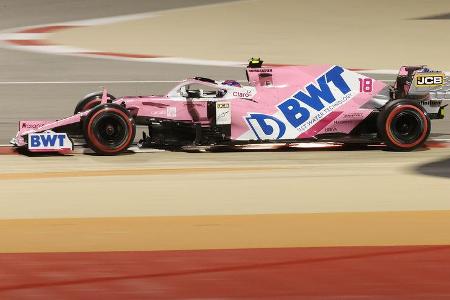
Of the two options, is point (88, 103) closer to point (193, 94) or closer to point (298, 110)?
point (193, 94)

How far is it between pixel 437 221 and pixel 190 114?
3.85 m

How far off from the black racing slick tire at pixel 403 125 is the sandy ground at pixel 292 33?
7.46 m

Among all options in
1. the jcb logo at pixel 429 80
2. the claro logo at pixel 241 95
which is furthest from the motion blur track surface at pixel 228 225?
the jcb logo at pixel 429 80

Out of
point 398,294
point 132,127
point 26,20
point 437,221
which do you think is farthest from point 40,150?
point 26,20

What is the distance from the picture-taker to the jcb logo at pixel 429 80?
10.5m

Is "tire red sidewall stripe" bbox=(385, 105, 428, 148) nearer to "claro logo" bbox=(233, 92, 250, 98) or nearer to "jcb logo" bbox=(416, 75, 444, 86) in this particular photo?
"jcb logo" bbox=(416, 75, 444, 86)

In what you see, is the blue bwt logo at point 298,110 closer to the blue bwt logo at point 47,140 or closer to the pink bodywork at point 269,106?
the pink bodywork at point 269,106

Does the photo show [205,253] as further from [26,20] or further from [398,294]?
[26,20]

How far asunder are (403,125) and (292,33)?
465 inches

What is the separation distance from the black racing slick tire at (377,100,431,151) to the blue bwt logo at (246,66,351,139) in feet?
1.79

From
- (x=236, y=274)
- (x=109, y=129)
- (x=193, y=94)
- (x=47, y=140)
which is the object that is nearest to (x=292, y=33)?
(x=193, y=94)

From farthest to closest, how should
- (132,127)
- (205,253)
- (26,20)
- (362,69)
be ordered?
(26,20), (362,69), (132,127), (205,253)

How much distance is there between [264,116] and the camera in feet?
33.7

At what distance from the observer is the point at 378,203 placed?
25.8 feet
